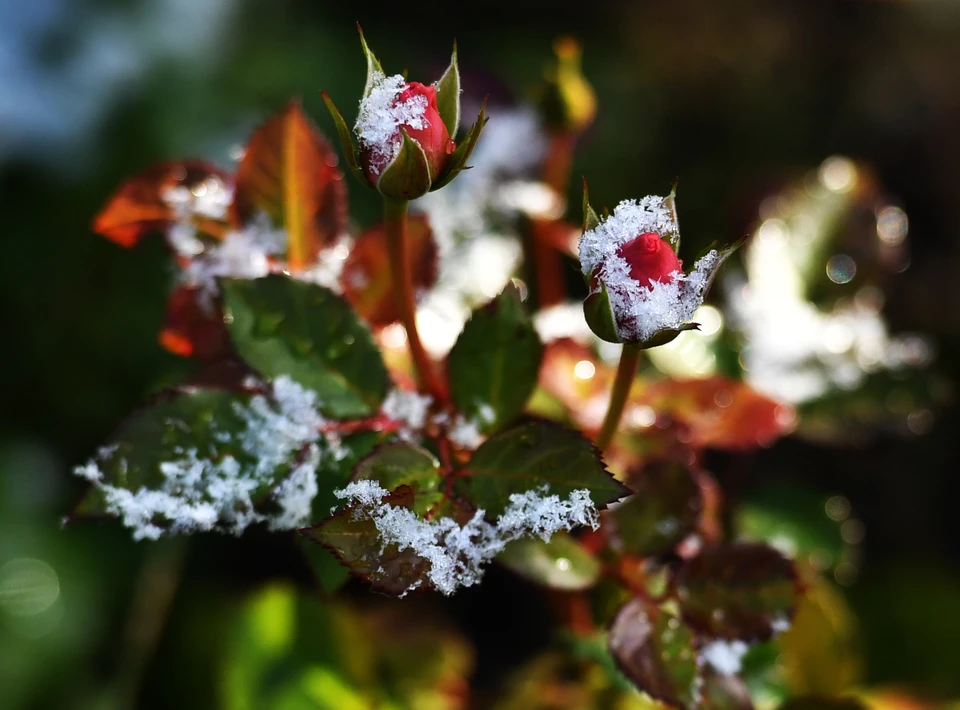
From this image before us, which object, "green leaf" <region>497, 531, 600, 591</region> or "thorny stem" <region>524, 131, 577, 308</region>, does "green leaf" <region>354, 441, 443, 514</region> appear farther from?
"thorny stem" <region>524, 131, 577, 308</region>

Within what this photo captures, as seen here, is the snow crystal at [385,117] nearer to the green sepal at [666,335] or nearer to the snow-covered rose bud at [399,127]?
the snow-covered rose bud at [399,127]

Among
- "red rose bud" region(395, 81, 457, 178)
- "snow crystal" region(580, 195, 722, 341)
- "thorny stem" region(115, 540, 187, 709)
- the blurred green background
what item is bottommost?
"thorny stem" region(115, 540, 187, 709)

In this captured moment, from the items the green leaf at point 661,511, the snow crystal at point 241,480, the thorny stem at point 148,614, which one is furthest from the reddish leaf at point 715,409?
the thorny stem at point 148,614

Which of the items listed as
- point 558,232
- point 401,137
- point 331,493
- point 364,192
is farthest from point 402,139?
point 364,192

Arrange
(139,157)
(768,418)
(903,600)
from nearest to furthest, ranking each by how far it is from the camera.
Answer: (768,418) < (903,600) < (139,157)

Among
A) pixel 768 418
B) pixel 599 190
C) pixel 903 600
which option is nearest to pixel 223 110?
pixel 599 190

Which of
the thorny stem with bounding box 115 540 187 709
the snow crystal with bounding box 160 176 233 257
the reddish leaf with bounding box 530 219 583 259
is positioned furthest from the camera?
the thorny stem with bounding box 115 540 187 709

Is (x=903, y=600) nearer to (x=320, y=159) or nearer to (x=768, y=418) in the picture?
(x=768, y=418)

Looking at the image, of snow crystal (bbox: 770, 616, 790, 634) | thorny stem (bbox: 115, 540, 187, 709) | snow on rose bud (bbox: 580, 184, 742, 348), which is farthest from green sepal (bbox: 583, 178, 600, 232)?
thorny stem (bbox: 115, 540, 187, 709)
